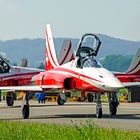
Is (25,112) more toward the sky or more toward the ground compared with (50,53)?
more toward the ground

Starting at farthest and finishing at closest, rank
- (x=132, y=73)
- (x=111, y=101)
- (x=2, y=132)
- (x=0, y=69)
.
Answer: (x=132, y=73), (x=0, y=69), (x=111, y=101), (x=2, y=132)

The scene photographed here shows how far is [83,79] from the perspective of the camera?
83.0 feet

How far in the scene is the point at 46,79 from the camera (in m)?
28.0

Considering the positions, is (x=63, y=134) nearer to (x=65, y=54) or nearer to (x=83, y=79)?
(x=83, y=79)

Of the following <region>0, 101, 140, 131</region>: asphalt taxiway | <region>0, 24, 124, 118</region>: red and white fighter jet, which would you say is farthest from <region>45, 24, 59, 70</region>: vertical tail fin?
<region>0, 24, 124, 118</region>: red and white fighter jet

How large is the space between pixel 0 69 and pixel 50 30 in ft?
24.9

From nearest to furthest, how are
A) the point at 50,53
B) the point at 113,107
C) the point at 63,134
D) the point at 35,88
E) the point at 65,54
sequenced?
the point at 63,134, the point at 35,88, the point at 113,107, the point at 50,53, the point at 65,54

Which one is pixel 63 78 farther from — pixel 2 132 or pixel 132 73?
pixel 132 73

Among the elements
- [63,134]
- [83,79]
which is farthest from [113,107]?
[63,134]

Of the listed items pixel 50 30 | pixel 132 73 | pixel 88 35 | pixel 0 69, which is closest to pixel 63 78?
pixel 88 35

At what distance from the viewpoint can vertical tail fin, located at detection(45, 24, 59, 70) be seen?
33.6 m

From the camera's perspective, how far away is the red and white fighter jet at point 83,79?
2415 centimetres

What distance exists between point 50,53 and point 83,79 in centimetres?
968

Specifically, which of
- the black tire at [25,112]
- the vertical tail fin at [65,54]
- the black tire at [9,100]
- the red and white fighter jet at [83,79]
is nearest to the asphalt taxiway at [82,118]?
the black tire at [25,112]
